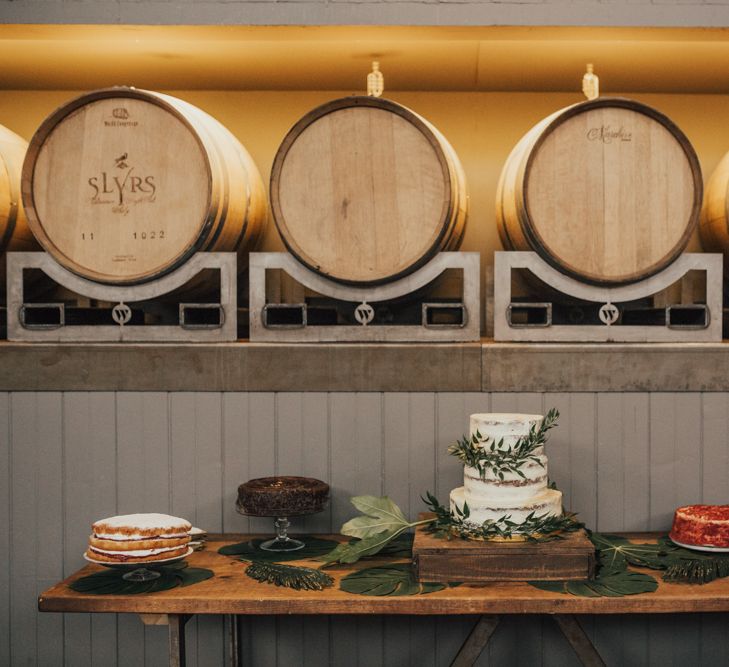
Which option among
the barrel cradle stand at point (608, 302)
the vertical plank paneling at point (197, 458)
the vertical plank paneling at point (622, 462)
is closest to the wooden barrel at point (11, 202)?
the vertical plank paneling at point (197, 458)

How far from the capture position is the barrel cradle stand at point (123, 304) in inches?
102

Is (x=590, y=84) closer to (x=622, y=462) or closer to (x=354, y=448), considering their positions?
(x=622, y=462)

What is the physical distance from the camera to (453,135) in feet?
10.9

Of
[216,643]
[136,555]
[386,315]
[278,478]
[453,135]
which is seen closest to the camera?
[136,555]

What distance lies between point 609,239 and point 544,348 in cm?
41

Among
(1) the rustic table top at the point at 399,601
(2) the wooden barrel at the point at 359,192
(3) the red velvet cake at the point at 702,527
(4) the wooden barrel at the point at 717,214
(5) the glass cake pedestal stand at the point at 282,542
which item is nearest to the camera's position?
(1) the rustic table top at the point at 399,601

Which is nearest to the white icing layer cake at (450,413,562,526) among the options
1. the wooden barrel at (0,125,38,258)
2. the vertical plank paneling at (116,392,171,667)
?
the vertical plank paneling at (116,392,171,667)

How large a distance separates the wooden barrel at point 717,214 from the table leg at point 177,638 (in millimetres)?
2194

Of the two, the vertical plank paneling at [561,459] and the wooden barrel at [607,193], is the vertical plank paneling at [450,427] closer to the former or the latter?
the vertical plank paneling at [561,459]

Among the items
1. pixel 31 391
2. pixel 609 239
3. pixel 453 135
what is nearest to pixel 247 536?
pixel 31 391

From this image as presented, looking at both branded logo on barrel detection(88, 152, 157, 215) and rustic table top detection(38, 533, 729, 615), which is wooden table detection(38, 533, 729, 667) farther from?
branded logo on barrel detection(88, 152, 157, 215)

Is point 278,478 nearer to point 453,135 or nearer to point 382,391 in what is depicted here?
point 382,391

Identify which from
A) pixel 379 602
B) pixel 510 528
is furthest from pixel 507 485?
pixel 379 602

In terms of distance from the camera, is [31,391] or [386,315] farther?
[386,315]
